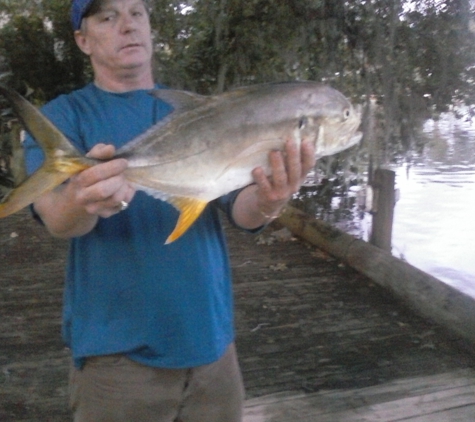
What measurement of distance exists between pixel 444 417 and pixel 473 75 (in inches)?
159

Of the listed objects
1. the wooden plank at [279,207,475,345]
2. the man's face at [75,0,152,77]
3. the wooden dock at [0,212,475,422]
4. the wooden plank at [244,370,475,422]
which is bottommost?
the wooden dock at [0,212,475,422]

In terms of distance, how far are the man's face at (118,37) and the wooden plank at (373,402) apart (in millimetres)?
2056

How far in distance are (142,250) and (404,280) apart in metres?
3.51

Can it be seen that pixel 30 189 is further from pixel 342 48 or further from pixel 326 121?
pixel 342 48

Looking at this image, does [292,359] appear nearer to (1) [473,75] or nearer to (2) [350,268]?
(2) [350,268]

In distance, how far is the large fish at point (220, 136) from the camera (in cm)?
158

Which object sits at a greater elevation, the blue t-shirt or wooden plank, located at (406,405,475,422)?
the blue t-shirt

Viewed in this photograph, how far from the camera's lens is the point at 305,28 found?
5922mm

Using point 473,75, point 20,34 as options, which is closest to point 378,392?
point 473,75

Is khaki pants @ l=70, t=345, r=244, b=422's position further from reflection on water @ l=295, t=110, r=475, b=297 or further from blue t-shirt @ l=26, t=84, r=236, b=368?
reflection on water @ l=295, t=110, r=475, b=297

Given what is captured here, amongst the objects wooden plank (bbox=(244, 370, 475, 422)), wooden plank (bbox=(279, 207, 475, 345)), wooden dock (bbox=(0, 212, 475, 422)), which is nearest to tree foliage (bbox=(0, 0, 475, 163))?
wooden plank (bbox=(279, 207, 475, 345))

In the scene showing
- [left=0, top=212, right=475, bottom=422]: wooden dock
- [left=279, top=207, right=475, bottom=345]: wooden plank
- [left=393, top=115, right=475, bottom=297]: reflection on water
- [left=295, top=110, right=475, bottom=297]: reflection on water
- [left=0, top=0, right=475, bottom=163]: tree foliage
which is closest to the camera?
[left=0, top=212, right=475, bottom=422]: wooden dock

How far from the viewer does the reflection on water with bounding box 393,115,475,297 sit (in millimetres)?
6574

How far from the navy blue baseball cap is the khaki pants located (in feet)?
3.65
